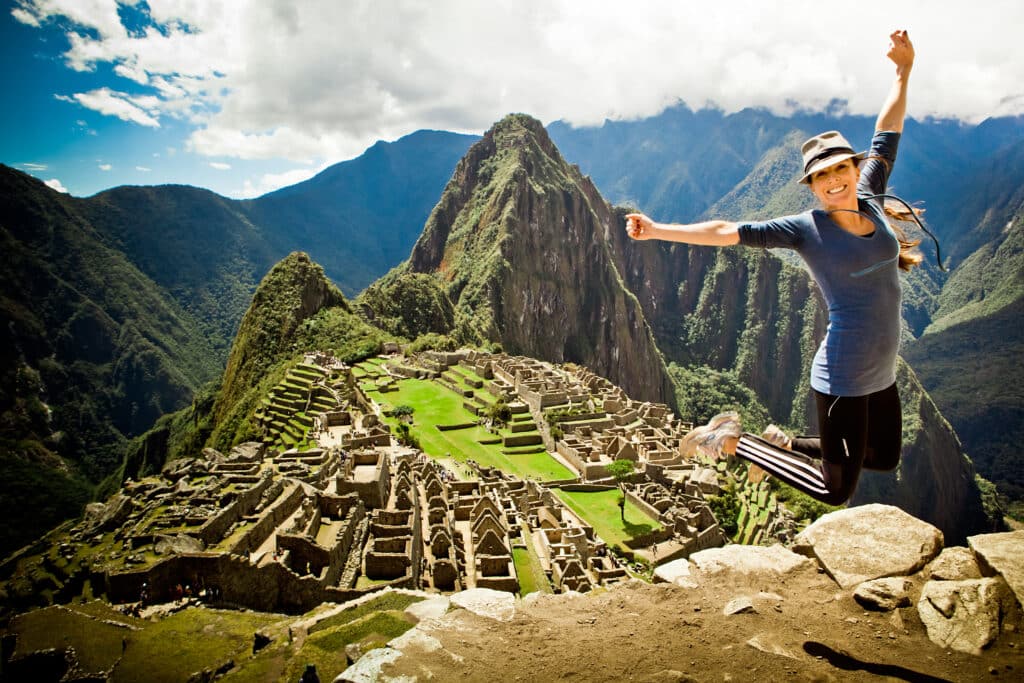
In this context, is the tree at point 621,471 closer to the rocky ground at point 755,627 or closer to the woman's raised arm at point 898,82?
the rocky ground at point 755,627

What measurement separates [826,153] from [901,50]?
157 centimetres

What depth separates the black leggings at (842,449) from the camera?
486 centimetres

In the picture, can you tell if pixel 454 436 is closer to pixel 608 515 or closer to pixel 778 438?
pixel 608 515

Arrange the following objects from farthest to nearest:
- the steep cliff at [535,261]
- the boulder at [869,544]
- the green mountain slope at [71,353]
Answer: the steep cliff at [535,261] → the green mountain slope at [71,353] → the boulder at [869,544]

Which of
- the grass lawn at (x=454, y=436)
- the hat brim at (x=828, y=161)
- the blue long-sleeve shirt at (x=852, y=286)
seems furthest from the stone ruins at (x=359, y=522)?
the hat brim at (x=828, y=161)

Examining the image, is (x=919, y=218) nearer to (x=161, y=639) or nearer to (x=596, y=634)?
(x=596, y=634)

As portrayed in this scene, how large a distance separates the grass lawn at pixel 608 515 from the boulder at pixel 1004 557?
21.8 metres

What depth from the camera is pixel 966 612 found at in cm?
525

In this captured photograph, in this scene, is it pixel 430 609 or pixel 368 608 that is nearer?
pixel 430 609

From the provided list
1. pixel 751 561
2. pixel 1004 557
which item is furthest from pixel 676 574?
pixel 1004 557

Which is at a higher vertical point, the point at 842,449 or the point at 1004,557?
the point at 842,449

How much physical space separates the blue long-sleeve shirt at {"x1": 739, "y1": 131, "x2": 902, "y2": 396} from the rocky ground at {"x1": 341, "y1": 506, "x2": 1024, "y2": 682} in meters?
2.38

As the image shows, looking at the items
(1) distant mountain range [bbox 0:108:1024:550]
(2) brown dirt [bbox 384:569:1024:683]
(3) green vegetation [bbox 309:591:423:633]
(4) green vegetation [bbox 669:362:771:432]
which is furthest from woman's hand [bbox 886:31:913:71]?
(4) green vegetation [bbox 669:362:771:432]

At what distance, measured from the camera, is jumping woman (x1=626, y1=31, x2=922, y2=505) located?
4598 mm
